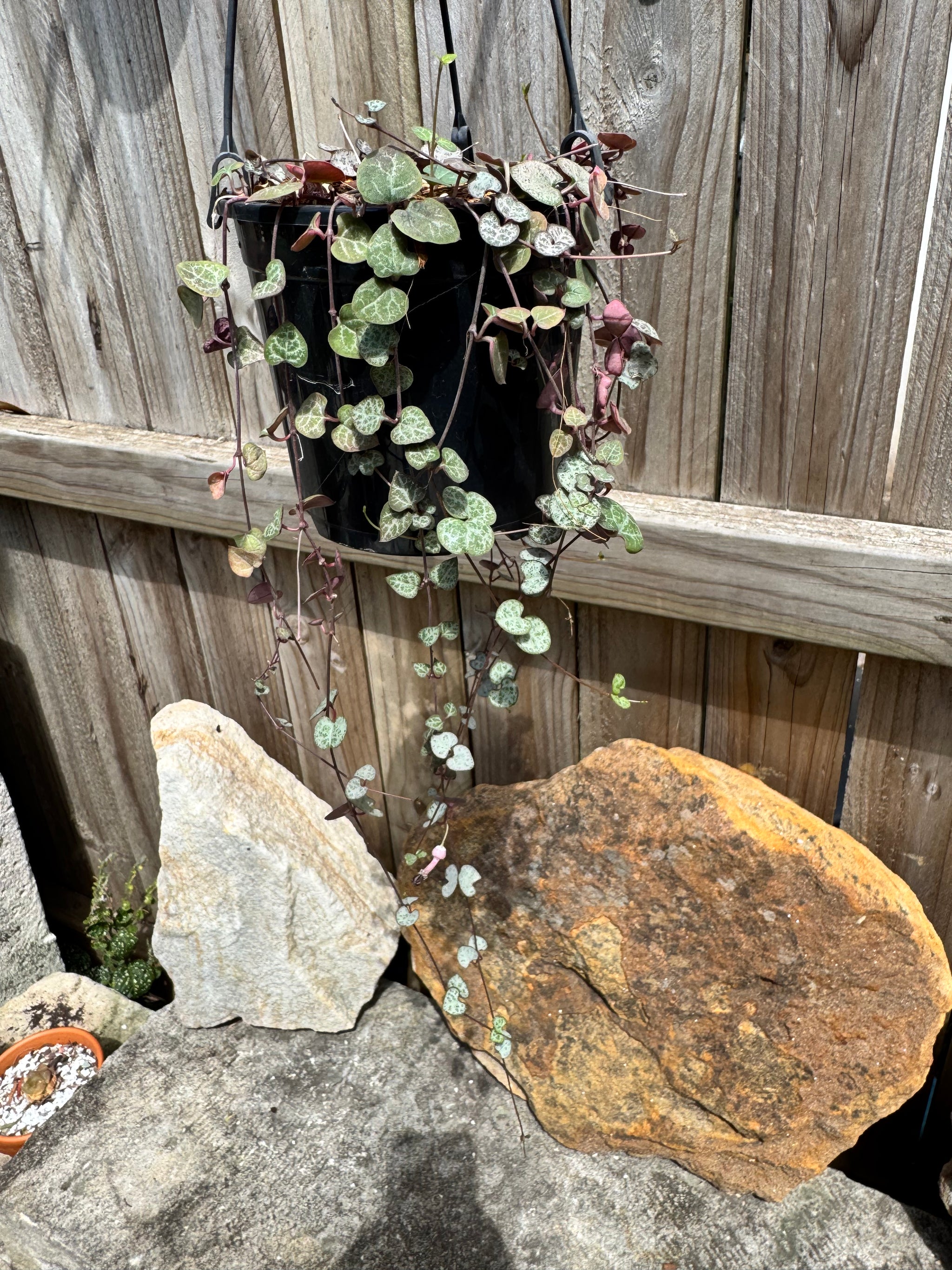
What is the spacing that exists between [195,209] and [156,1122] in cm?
159

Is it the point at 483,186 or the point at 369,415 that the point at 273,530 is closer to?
the point at 369,415

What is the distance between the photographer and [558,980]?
1.57 m

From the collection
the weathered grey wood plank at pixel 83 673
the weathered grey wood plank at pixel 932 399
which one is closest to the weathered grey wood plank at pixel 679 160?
the weathered grey wood plank at pixel 932 399

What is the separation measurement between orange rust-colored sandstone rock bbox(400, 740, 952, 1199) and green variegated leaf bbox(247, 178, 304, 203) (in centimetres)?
90

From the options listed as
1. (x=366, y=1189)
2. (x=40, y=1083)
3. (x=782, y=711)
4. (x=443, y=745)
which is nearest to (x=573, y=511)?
(x=443, y=745)

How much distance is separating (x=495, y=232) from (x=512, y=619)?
414 millimetres

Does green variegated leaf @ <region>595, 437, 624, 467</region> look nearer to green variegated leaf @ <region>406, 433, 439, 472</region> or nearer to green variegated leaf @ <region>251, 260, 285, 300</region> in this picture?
green variegated leaf @ <region>406, 433, 439, 472</region>

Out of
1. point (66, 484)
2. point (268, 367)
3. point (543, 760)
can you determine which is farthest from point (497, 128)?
point (66, 484)

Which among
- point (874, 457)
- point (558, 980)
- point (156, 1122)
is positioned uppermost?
point (874, 457)

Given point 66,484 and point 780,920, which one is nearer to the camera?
point 780,920

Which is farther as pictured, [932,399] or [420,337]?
[932,399]

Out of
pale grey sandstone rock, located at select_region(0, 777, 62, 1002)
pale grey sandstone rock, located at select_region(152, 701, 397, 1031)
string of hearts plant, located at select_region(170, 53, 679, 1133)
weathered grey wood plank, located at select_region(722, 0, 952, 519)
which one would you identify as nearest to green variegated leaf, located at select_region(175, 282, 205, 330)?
string of hearts plant, located at select_region(170, 53, 679, 1133)

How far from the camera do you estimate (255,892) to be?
68.0 inches

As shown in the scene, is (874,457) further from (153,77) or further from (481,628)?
(153,77)
